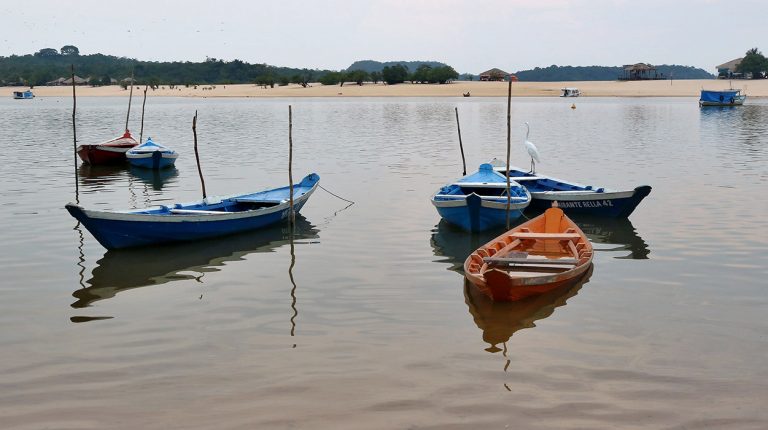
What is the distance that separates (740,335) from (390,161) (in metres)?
25.2

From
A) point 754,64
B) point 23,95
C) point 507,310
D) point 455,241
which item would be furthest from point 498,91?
point 507,310

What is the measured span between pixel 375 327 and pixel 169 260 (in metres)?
6.76

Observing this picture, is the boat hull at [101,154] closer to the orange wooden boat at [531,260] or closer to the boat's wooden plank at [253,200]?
the boat's wooden plank at [253,200]

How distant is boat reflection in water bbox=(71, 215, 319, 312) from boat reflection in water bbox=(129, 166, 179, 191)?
37.8ft

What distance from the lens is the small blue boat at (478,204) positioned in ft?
59.1

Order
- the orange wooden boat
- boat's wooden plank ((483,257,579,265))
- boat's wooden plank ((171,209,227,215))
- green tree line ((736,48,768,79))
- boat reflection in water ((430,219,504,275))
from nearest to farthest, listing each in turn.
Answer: the orange wooden boat, boat's wooden plank ((483,257,579,265)), boat reflection in water ((430,219,504,275)), boat's wooden plank ((171,209,227,215)), green tree line ((736,48,768,79))

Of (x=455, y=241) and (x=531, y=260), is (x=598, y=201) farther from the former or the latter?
(x=531, y=260)

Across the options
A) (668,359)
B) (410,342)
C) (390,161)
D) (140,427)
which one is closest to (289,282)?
(410,342)

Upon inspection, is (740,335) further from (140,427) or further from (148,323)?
(148,323)

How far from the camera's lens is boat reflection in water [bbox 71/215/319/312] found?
14.0 m

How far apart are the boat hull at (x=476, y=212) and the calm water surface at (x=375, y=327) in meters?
0.44

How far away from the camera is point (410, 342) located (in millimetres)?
10688

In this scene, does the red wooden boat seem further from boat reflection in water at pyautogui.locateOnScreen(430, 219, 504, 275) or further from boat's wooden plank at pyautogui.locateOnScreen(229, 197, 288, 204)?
boat reflection in water at pyautogui.locateOnScreen(430, 219, 504, 275)

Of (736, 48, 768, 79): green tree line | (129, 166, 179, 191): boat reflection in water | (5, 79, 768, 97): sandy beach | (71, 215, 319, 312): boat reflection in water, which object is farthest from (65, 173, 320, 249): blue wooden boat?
(736, 48, 768, 79): green tree line
